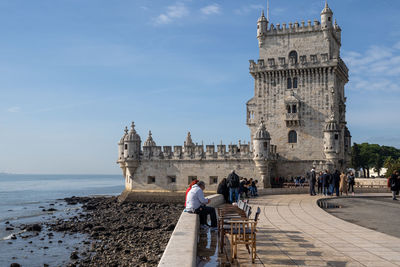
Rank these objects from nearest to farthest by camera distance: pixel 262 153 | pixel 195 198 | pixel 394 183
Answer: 1. pixel 195 198
2. pixel 394 183
3. pixel 262 153

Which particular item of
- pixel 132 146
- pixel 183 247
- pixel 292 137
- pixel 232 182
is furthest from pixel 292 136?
pixel 183 247

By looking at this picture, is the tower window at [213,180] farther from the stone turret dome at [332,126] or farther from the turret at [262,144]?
the stone turret dome at [332,126]

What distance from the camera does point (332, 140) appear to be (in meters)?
38.8

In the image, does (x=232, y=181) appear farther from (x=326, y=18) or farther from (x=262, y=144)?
(x=326, y=18)

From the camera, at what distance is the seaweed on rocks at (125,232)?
19.6m

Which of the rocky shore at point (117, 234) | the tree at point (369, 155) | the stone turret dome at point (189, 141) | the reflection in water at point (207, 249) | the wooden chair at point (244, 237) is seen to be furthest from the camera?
the tree at point (369, 155)

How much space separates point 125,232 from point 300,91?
926 inches

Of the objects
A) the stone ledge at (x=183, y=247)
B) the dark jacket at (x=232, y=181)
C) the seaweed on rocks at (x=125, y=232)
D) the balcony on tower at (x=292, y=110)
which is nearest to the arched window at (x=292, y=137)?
the balcony on tower at (x=292, y=110)

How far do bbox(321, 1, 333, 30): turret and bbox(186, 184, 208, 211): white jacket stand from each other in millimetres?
33958

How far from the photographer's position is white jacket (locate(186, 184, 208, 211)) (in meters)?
12.5


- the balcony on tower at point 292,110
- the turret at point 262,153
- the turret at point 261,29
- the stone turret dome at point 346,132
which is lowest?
the turret at point 262,153

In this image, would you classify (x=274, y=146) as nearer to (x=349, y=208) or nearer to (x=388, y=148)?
(x=349, y=208)

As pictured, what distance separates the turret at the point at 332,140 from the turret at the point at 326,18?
9.52 meters

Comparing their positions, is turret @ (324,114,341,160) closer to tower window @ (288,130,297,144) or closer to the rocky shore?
tower window @ (288,130,297,144)
